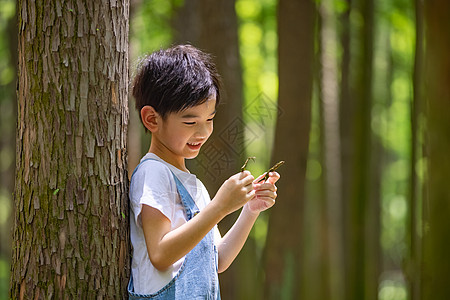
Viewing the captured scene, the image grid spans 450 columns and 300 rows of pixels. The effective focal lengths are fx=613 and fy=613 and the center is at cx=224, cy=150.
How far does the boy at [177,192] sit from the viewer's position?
8.52 feet

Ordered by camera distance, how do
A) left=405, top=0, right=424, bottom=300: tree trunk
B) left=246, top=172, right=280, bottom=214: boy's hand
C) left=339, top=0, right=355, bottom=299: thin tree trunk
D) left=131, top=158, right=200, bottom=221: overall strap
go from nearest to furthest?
1. left=131, top=158, right=200, bottom=221: overall strap
2. left=246, top=172, right=280, bottom=214: boy's hand
3. left=405, top=0, right=424, bottom=300: tree trunk
4. left=339, top=0, right=355, bottom=299: thin tree trunk

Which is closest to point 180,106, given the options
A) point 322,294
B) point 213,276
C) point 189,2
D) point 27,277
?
point 213,276

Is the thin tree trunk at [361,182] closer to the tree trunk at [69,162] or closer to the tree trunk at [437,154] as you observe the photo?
the tree trunk at [437,154]

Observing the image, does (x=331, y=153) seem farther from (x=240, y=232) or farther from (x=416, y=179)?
(x=240, y=232)

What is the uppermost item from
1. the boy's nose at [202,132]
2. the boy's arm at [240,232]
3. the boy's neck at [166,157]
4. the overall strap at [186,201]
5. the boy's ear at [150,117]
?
the boy's ear at [150,117]

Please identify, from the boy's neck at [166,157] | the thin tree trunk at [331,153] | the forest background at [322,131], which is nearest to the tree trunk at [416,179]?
the forest background at [322,131]

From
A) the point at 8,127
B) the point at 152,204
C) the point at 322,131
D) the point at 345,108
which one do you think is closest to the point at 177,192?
the point at 152,204

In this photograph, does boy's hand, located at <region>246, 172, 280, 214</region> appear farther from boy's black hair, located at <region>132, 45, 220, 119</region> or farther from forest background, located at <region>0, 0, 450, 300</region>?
boy's black hair, located at <region>132, 45, 220, 119</region>

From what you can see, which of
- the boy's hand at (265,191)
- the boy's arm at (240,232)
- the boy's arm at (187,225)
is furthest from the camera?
the boy's arm at (240,232)

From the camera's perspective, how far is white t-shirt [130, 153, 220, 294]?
2674 mm

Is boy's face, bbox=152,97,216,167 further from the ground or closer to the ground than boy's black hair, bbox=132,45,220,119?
closer to the ground

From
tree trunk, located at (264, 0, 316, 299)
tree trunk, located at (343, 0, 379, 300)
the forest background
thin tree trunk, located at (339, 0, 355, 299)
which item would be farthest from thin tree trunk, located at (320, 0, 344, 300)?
tree trunk, located at (264, 0, 316, 299)

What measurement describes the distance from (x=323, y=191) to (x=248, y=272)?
205 centimetres

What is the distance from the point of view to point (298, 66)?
7715 millimetres
